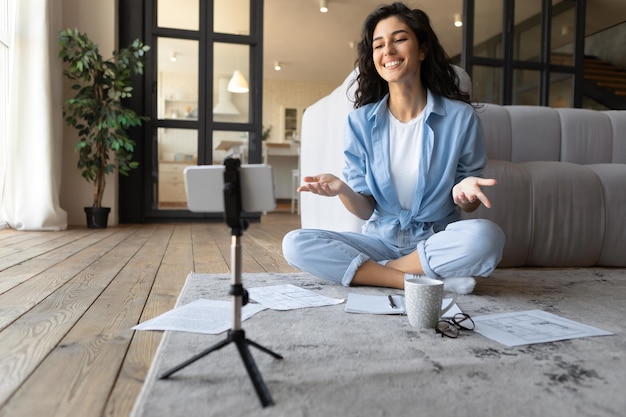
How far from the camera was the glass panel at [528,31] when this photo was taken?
4750 mm

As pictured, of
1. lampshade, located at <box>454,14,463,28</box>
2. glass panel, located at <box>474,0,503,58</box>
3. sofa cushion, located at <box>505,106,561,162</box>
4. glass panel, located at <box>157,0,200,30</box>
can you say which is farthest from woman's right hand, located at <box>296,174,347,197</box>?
lampshade, located at <box>454,14,463,28</box>

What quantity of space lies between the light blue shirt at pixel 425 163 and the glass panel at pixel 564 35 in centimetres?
394

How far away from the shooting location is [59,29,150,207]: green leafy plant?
358 cm

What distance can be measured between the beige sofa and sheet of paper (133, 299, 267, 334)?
3.00 ft

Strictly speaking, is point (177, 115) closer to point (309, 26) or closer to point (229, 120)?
point (229, 120)

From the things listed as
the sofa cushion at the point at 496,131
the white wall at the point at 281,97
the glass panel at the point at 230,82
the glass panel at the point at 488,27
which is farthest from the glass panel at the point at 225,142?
the white wall at the point at 281,97

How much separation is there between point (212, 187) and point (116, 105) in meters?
3.38

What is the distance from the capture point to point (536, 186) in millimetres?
2094

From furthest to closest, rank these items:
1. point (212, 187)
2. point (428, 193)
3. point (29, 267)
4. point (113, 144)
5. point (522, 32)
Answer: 1. point (522, 32)
2. point (113, 144)
3. point (29, 267)
4. point (428, 193)
5. point (212, 187)

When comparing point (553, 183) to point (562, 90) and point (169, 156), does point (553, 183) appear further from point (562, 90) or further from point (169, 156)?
point (562, 90)

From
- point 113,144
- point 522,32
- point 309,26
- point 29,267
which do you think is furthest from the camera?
point 309,26

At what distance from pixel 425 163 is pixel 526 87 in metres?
3.85

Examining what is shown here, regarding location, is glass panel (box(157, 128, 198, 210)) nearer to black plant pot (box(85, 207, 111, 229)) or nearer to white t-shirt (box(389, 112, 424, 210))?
black plant pot (box(85, 207, 111, 229))

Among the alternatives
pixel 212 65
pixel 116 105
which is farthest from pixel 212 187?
pixel 212 65
